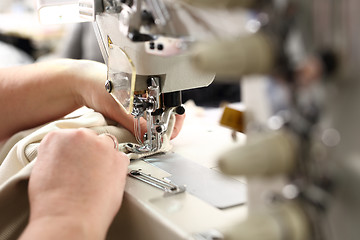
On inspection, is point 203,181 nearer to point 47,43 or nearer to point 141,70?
point 141,70

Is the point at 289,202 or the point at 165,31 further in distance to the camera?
the point at 165,31

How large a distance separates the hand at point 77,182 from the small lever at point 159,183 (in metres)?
0.06

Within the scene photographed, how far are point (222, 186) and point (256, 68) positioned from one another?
1.31ft

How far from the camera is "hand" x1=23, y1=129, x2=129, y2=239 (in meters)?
0.68

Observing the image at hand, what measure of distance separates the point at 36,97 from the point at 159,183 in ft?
1.47

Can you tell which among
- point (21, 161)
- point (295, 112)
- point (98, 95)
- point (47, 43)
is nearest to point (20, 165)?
point (21, 161)

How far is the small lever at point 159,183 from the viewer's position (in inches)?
31.9

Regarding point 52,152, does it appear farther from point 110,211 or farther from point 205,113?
point 205,113

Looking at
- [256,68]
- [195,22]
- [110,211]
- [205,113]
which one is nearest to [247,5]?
[256,68]

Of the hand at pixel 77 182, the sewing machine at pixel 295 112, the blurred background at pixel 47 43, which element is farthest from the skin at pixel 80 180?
the blurred background at pixel 47 43

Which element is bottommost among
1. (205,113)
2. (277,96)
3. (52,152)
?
(205,113)

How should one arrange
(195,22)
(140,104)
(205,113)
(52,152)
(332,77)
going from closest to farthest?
(332,77) < (195,22) < (52,152) < (140,104) < (205,113)

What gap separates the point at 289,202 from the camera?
503mm

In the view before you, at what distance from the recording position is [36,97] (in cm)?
116
